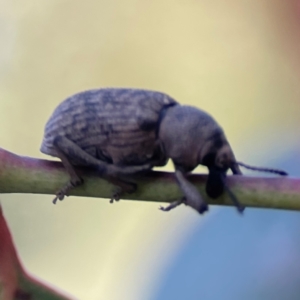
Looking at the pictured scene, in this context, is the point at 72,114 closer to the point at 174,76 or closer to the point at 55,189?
the point at 55,189

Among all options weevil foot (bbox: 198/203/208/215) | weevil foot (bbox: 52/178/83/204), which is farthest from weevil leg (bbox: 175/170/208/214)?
weevil foot (bbox: 52/178/83/204)

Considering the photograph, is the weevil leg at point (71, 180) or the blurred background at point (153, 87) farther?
the blurred background at point (153, 87)

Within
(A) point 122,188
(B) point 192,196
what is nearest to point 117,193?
(A) point 122,188

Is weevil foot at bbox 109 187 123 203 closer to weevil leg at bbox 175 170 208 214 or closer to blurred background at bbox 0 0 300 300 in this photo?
weevil leg at bbox 175 170 208 214

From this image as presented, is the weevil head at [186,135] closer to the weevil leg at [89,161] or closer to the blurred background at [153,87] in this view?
the weevil leg at [89,161]

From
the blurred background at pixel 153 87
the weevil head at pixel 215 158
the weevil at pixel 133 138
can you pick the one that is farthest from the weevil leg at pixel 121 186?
the blurred background at pixel 153 87

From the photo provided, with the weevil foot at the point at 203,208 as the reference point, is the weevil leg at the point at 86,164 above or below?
below

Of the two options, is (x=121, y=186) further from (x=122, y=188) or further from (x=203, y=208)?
(x=203, y=208)

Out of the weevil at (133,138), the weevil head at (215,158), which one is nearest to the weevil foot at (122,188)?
the weevil at (133,138)
